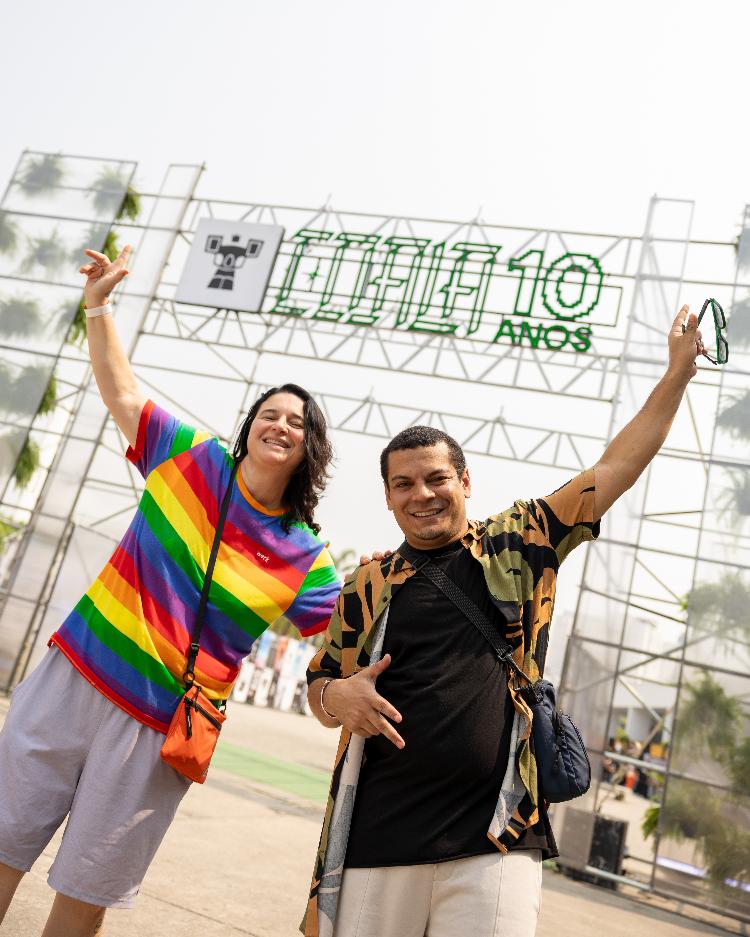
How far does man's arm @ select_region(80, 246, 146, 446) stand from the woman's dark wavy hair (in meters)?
0.33

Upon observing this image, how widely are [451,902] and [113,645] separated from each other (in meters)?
1.04

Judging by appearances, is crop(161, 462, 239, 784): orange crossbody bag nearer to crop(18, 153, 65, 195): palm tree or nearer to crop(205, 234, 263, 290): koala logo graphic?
crop(205, 234, 263, 290): koala logo graphic

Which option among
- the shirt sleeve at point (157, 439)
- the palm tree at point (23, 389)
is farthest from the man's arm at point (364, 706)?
the palm tree at point (23, 389)

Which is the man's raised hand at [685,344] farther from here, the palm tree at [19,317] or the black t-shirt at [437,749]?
the palm tree at [19,317]

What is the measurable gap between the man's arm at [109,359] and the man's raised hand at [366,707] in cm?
103

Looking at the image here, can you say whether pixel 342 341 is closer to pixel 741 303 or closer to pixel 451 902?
pixel 741 303

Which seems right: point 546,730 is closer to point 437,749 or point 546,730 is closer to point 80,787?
point 437,749

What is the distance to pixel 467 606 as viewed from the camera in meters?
1.84

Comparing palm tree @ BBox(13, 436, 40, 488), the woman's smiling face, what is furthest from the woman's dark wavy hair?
palm tree @ BBox(13, 436, 40, 488)

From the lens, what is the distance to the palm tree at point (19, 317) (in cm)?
1083

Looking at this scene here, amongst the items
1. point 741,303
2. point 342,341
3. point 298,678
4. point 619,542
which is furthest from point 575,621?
point 298,678

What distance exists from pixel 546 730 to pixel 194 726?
0.90 m

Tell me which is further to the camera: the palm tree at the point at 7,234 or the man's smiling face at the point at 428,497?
the palm tree at the point at 7,234

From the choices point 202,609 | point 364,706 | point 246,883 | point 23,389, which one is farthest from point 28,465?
point 364,706
